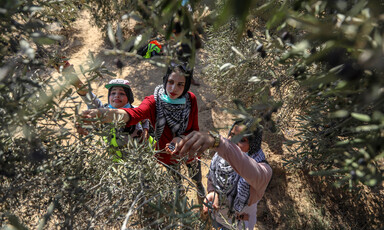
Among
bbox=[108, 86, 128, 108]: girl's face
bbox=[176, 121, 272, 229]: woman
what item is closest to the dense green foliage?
bbox=[176, 121, 272, 229]: woman

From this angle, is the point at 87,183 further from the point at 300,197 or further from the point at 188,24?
the point at 300,197

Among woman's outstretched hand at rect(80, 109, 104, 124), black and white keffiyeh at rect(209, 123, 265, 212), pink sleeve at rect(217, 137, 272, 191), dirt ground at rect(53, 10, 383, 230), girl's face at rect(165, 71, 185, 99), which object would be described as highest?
woman's outstretched hand at rect(80, 109, 104, 124)

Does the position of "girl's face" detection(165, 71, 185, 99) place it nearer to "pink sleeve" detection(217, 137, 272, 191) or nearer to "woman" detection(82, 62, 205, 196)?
"woman" detection(82, 62, 205, 196)

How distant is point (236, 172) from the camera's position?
1.81m

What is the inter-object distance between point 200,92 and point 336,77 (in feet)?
17.2

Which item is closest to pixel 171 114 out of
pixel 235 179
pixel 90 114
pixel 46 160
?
pixel 235 179

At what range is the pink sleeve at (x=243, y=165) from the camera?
1518mm

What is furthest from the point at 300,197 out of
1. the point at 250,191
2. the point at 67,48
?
the point at 67,48

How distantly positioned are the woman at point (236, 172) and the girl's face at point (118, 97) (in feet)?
4.33

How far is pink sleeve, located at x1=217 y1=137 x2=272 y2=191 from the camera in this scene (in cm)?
152

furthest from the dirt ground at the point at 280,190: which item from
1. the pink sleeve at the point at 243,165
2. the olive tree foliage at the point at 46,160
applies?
the olive tree foliage at the point at 46,160

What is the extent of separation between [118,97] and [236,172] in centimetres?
168

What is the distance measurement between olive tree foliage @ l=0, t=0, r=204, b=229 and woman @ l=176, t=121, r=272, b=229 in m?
0.33

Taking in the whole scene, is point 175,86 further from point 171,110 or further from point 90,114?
point 90,114
